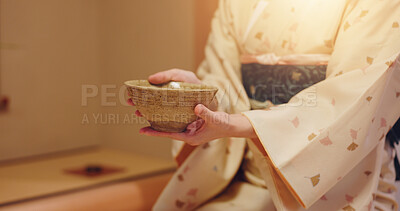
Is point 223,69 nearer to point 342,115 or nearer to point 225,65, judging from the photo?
point 225,65

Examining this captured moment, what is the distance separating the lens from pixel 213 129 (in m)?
0.92

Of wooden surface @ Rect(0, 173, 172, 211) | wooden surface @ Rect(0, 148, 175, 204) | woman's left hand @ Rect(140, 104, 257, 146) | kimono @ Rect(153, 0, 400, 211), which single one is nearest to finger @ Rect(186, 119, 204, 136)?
woman's left hand @ Rect(140, 104, 257, 146)

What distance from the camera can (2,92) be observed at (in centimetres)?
210

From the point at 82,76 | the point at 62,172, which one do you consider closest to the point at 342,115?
the point at 62,172

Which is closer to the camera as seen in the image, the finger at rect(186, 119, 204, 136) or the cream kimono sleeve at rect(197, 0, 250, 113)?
the finger at rect(186, 119, 204, 136)

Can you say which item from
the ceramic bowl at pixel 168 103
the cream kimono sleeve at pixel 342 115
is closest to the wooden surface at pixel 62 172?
the ceramic bowl at pixel 168 103

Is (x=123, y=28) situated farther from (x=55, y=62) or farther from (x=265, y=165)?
(x=265, y=165)

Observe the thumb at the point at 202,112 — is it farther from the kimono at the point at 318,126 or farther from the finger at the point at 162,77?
the finger at the point at 162,77

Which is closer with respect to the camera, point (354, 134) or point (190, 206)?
point (354, 134)

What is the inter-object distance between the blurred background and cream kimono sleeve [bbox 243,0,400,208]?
92 cm

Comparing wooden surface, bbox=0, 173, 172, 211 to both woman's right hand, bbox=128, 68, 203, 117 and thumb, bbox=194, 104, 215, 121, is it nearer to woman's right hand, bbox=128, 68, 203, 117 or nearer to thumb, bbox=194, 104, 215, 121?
woman's right hand, bbox=128, 68, 203, 117

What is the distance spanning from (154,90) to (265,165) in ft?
1.21

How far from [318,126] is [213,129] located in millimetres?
262

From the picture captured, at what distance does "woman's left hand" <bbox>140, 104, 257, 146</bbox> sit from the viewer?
2.95 ft
